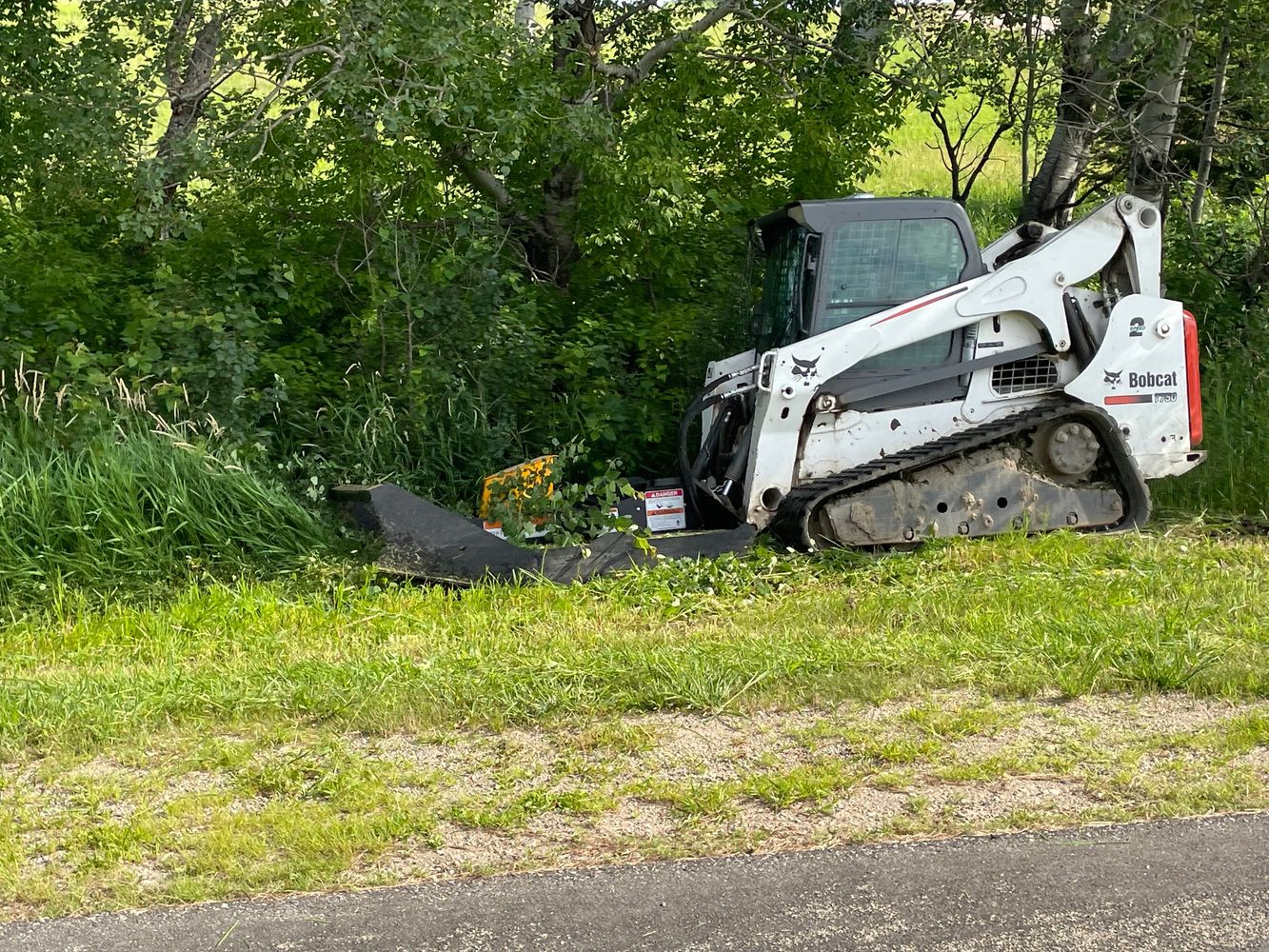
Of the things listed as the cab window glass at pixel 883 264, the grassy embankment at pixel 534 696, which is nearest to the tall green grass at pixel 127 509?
the grassy embankment at pixel 534 696

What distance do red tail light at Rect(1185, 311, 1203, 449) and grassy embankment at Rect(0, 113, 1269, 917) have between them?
73 centimetres

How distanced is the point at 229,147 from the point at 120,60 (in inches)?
47.2

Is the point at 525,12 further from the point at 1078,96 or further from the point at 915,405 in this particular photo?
the point at 915,405

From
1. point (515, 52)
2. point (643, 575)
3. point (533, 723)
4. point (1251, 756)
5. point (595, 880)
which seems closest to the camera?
point (595, 880)

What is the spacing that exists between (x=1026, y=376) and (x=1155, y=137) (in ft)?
10.7

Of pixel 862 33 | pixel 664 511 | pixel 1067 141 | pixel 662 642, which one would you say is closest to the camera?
pixel 662 642

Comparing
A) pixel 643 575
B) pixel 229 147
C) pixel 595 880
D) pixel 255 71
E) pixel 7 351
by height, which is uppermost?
pixel 255 71

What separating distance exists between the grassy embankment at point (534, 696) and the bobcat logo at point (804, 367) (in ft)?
3.53

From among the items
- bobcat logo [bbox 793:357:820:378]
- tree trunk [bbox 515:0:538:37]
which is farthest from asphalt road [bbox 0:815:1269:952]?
tree trunk [bbox 515:0:538:37]

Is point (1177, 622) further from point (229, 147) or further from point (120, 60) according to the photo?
point (120, 60)

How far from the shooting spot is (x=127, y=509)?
793 cm

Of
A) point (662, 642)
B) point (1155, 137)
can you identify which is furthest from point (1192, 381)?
point (662, 642)

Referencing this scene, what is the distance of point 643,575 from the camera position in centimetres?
771

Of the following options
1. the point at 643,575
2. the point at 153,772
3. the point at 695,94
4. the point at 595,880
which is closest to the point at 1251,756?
the point at 595,880
